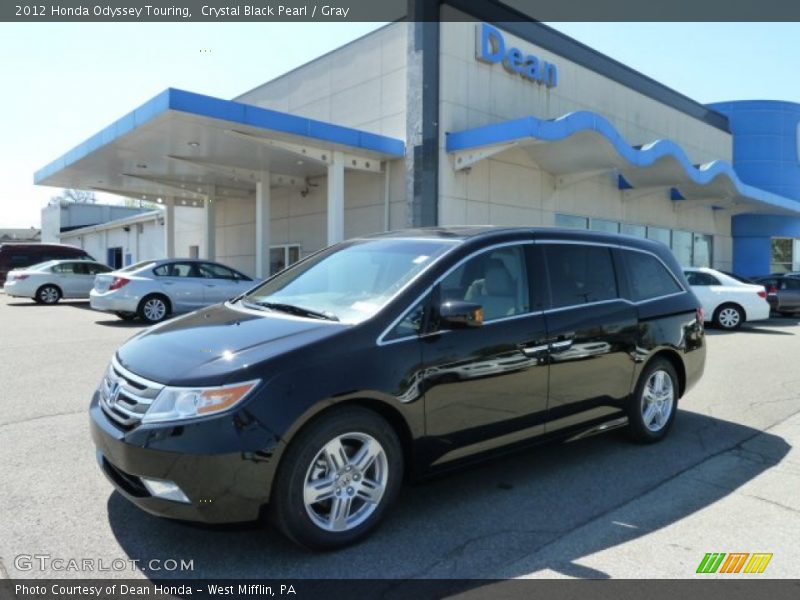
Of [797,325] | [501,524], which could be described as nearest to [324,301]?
[501,524]

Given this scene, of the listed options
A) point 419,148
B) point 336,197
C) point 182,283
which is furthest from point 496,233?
point 419,148

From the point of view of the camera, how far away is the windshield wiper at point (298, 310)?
365 centimetres

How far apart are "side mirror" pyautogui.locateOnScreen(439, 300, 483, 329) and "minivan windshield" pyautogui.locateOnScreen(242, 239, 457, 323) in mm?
324

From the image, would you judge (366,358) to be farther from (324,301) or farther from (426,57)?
(426,57)

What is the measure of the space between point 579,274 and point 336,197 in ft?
37.9

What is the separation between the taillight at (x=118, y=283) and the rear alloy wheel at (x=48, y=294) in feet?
21.9

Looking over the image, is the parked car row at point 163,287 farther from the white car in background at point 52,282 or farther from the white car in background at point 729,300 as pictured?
the white car in background at point 729,300

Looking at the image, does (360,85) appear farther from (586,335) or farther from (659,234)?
(586,335)

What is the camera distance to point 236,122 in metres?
13.2

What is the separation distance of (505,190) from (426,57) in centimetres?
430

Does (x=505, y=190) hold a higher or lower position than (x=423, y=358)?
higher

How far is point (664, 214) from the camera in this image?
24984 mm

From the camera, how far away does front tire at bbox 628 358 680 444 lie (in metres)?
5.05

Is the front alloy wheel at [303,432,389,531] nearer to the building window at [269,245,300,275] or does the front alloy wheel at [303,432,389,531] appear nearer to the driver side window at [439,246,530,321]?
the driver side window at [439,246,530,321]
